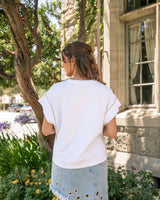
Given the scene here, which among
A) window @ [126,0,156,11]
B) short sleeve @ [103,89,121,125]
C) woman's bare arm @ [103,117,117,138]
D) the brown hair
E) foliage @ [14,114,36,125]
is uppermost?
window @ [126,0,156,11]

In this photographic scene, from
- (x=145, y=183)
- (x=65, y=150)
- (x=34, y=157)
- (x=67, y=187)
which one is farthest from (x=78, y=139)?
(x=34, y=157)

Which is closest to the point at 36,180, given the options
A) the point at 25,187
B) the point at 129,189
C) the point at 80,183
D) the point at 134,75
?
the point at 25,187

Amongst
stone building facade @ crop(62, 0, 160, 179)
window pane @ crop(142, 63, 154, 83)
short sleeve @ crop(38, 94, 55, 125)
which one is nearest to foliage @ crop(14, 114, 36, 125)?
stone building facade @ crop(62, 0, 160, 179)

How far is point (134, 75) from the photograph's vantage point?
12.6 ft

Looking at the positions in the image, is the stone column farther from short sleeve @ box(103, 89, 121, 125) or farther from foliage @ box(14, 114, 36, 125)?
foliage @ box(14, 114, 36, 125)

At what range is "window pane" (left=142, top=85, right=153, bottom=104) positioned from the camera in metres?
3.61

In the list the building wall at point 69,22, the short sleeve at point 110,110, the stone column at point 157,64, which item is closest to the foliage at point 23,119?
the building wall at point 69,22

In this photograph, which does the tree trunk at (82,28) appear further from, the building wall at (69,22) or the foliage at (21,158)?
the foliage at (21,158)

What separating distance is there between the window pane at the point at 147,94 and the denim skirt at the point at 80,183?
7.93 ft

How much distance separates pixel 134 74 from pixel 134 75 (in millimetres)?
18

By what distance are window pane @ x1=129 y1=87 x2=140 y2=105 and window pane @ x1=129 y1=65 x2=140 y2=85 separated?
0.12 metres

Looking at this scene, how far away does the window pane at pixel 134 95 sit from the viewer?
3775 mm

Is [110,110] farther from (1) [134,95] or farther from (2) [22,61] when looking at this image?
(2) [22,61]

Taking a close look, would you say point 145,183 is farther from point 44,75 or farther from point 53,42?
point 44,75
